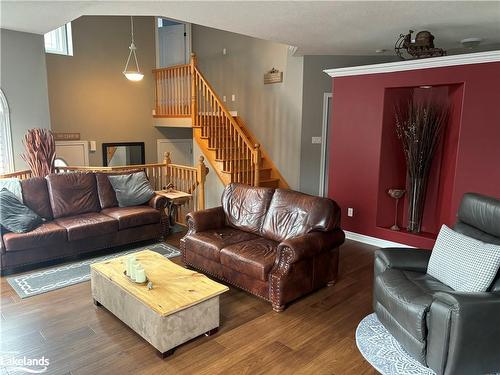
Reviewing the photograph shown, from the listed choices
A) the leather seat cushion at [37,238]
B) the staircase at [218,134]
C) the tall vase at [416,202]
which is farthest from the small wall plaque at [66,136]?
the tall vase at [416,202]

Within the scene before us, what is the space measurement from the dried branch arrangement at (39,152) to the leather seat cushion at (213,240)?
8.61 feet

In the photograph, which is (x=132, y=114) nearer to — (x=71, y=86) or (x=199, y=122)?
(x=71, y=86)

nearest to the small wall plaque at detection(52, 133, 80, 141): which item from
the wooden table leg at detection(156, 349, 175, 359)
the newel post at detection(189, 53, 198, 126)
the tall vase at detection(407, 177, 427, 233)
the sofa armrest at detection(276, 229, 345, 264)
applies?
the newel post at detection(189, 53, 198, 126)

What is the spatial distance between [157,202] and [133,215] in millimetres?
457

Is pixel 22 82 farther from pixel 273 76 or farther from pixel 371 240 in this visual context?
pixel 371 240

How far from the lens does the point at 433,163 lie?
4723 millimetres

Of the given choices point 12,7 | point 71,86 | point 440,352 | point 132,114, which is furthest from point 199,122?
point 440,352

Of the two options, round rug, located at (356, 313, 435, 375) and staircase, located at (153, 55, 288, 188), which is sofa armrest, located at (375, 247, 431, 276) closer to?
round rug, located at (356, 313, 435, 375)

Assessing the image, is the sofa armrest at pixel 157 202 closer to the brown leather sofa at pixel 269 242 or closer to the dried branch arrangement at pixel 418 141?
the brown leather sofa at pixel 269 242

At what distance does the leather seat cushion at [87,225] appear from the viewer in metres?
4.24

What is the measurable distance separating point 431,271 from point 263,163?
4.74 metres

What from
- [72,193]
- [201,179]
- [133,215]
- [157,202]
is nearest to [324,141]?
[201,179]

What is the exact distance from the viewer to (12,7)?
397 cm

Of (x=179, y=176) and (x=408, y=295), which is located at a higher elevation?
(x=179, y=176)
